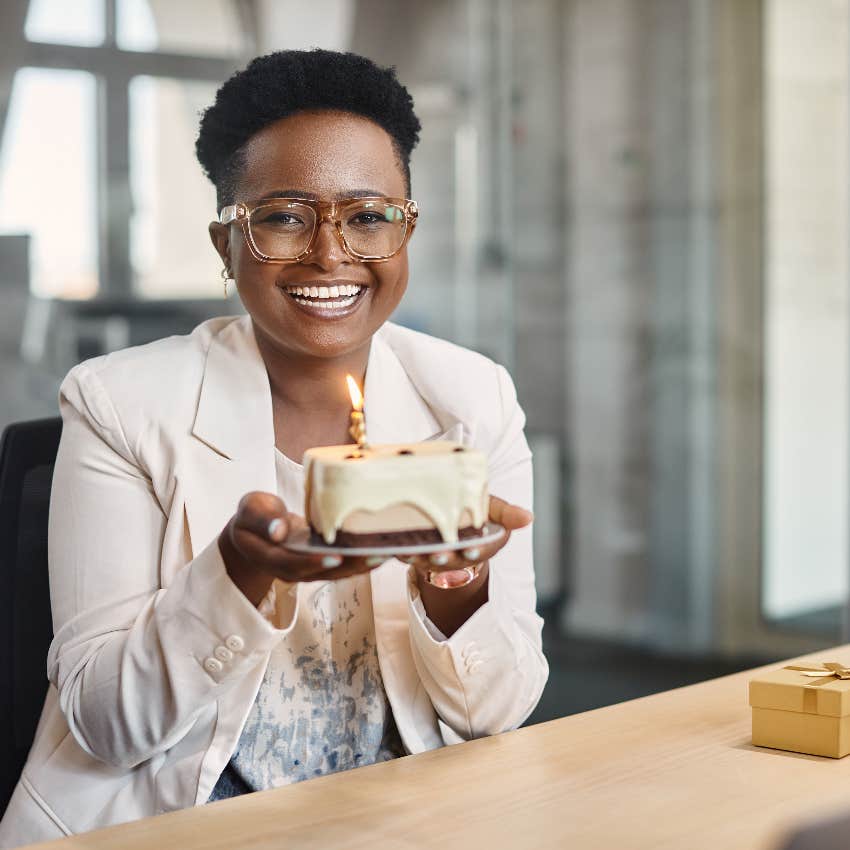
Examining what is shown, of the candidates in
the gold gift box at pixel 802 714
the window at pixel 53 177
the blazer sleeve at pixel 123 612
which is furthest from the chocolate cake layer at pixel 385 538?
the window at pixel 53 177

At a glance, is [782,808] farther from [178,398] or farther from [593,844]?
[178,398]

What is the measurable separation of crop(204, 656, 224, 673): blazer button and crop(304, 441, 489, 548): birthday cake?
253mm

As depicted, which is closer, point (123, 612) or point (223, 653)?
point (223, 653)

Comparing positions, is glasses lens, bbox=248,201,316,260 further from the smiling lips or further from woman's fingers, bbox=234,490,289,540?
woman's fingers, bbox=234,490,289,540

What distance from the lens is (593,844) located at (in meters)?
0.94

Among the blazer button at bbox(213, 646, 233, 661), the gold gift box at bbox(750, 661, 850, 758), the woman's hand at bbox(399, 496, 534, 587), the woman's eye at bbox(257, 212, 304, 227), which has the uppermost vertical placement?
the woman's eye at bbox(257, 212, 304, 227)

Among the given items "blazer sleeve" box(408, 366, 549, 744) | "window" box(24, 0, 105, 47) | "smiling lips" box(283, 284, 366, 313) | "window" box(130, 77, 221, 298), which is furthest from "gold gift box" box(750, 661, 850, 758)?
"window" box(24, 0, 105, 47)

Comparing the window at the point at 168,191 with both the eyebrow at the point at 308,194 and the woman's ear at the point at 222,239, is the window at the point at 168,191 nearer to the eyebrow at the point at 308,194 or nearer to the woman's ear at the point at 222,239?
the woman's ear at the point at 222,239

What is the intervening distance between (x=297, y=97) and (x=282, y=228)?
156 millimetres

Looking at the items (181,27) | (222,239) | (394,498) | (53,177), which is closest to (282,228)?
(222,239)

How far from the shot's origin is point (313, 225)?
143 centimetres

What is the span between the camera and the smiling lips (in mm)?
1422

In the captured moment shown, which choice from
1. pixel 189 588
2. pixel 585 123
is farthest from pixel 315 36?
pixel 189 588

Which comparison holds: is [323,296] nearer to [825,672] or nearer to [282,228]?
[282,228]
